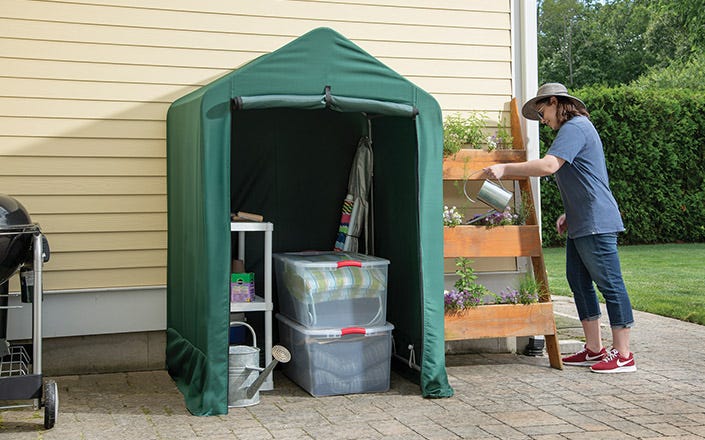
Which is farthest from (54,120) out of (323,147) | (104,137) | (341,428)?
(341,428)

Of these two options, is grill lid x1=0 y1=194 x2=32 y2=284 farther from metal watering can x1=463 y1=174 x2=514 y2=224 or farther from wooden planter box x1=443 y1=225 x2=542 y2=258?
metal watering can x1=463 y1=174 x2=514 y2=224

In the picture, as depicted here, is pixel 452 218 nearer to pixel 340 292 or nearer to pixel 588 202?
pixel 588 202

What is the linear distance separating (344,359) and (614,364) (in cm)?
172

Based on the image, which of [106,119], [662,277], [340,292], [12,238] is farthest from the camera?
[662,277]

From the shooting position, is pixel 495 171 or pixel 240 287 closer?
pixel 240 287

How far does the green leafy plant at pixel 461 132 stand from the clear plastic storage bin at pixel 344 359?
4.09ft

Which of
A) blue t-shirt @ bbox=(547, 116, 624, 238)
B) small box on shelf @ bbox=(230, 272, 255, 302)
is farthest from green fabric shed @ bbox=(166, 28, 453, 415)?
blue t-shirt @ bbox=(547, 116, 624, 238)

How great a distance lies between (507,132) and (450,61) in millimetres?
627

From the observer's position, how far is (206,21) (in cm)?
539

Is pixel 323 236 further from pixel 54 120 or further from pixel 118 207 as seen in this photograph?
pixel 54 120

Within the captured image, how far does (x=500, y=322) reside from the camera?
17.4 ft

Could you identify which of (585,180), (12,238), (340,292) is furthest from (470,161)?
(12,238)

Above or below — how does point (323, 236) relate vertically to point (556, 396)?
above

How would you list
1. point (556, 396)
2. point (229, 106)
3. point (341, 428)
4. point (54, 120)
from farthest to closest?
point (54, 120)
point (556, 396)
point (229, 106)
point (341, 428)
